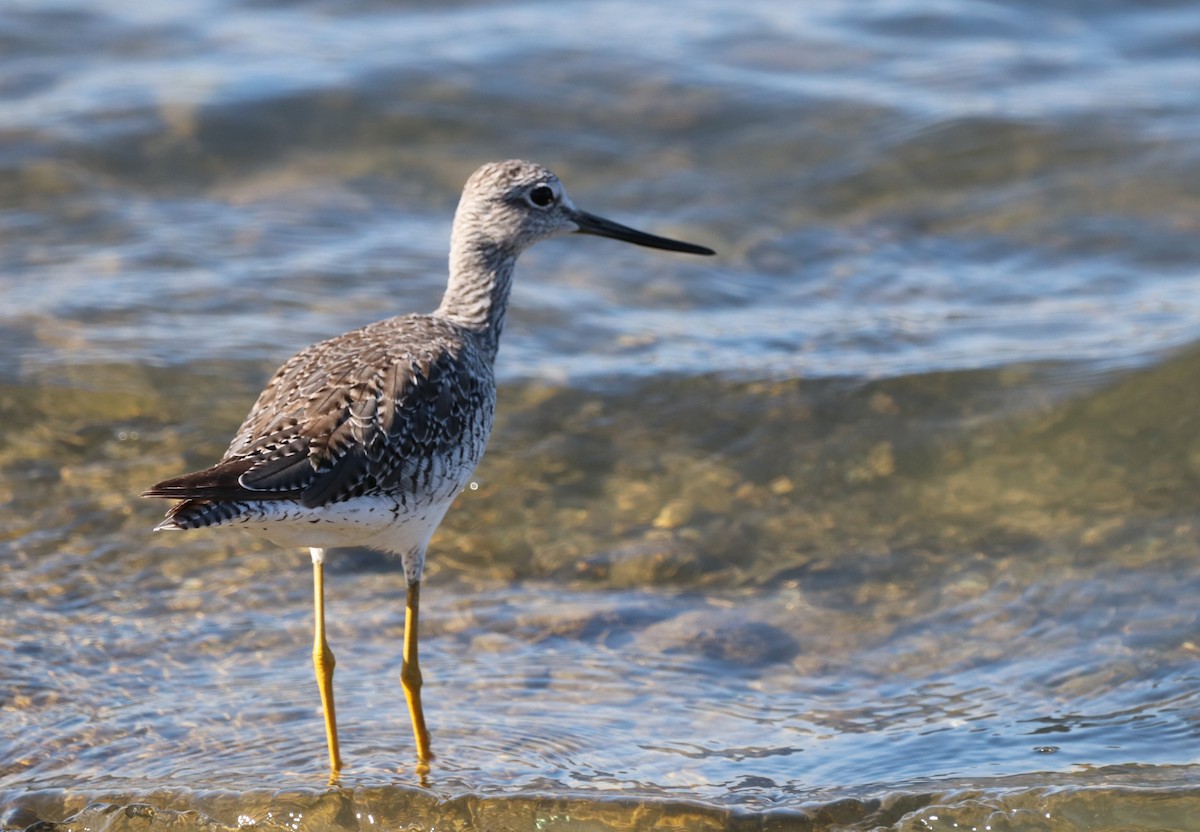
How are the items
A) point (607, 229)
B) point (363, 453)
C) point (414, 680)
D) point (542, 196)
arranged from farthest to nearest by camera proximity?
1. point (607, 229)
2. point (542, 196)
3. point (414, 680)
4. point (363, 453)

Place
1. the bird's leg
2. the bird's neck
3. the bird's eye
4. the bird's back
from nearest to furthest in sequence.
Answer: the bird's back → the bird's leg → the bird's neck → the bird's eye

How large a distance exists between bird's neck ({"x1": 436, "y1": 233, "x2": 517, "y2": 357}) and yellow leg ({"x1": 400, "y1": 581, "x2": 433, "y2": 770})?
57.3 inches

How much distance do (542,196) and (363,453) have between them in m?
2.34

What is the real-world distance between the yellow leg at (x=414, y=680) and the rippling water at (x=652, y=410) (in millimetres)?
167

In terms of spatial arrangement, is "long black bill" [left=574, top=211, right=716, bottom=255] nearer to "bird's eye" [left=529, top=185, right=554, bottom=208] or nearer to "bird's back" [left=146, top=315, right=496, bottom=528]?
"bird's eye" [left=529, top=185, right=554, bottom=208]

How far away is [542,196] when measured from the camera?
7.95 m

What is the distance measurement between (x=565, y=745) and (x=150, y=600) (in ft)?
8.36

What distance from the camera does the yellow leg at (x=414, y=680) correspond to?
666cm

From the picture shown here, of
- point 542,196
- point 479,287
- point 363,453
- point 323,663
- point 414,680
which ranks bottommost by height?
point 414,680

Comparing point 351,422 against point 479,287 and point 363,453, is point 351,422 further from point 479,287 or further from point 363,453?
point 479,287

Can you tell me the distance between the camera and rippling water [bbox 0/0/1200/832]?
6.61m

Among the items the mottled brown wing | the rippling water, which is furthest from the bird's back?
the rippling water

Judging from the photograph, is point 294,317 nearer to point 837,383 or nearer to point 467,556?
point 467,556

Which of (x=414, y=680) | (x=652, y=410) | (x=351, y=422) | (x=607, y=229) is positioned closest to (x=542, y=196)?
(x=607, y=229)
